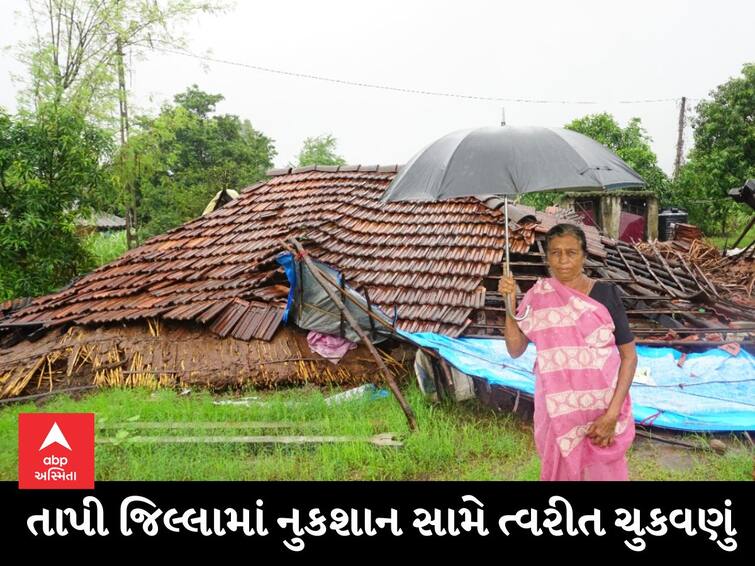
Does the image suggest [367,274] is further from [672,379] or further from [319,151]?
[319,151]

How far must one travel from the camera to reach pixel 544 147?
2.68m

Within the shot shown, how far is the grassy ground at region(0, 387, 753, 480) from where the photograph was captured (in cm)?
379

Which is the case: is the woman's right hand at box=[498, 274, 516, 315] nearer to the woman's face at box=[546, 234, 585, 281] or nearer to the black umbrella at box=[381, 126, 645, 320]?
the black umbrella at box=[381, 126, 645, 320]

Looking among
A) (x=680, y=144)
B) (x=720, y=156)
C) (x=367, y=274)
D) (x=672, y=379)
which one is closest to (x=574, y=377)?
(x=672, y=379)

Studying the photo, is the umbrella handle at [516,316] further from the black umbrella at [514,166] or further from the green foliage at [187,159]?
the green foliage at [187,159]

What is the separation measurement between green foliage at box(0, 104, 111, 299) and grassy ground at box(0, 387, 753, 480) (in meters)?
5.54

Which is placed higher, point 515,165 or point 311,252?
point 515,165

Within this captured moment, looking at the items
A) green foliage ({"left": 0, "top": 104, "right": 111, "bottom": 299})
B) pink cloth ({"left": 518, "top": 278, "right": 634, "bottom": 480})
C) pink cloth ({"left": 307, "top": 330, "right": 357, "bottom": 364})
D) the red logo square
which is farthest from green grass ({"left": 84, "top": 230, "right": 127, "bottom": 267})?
pink cloth ({"left": 518, "top": 278, "right": 634, "bottom": 480})

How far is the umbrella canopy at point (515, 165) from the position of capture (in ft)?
8.52

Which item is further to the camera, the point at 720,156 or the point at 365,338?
the point at 720,156

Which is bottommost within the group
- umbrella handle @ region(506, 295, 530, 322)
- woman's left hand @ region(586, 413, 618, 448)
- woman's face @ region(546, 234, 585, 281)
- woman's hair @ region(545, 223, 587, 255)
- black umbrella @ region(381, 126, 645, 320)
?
woman's left hand @ region(586, 413, 618, 448)

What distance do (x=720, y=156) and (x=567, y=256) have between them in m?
21.0

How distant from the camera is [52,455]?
10.9 ft

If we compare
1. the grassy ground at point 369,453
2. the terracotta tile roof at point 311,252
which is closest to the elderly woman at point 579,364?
the grassy ground at point 369,453
